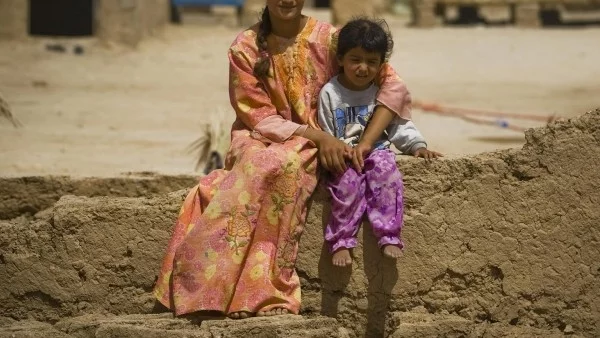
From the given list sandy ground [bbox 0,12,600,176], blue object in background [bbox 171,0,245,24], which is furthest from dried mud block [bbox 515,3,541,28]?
blue object in background [bbox 171,0,245,24]

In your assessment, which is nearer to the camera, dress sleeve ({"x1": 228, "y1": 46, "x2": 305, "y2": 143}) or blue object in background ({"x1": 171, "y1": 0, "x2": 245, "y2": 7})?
dress sleeve ({"x1": 228, "y1": 46, "x2": 305, "y2": 143})

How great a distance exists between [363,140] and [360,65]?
0.96 feet

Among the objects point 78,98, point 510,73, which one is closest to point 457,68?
point 510,73

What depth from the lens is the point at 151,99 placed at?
13.6 m

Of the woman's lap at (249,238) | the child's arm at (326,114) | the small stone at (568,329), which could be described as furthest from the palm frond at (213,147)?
the small stone at (568,329)

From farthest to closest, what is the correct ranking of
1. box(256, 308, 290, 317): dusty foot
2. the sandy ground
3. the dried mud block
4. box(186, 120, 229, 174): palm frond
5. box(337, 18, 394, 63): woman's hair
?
the dried mud block, the sandy ground, box(186, 120, 229, 174): palm frond, box(337, 18, 394, 63): woman's hair, box(256, 308, 290, 317): dusty foot

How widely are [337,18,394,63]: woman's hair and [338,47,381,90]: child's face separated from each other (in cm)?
2

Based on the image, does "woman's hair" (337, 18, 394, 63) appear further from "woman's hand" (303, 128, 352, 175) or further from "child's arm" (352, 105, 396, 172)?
"woman's hand" (303, 128, 352, 175)

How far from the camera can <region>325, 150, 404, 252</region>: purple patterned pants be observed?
5.17 m

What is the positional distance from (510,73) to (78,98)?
499cm

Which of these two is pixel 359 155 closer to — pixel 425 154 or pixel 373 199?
pixel 373 199

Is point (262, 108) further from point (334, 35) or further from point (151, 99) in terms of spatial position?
point (151, 99)

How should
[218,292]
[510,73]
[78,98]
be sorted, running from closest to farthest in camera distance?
[218,292]
[78,98]
[510,73]

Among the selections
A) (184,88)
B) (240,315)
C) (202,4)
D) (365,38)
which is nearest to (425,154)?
(365,38)
